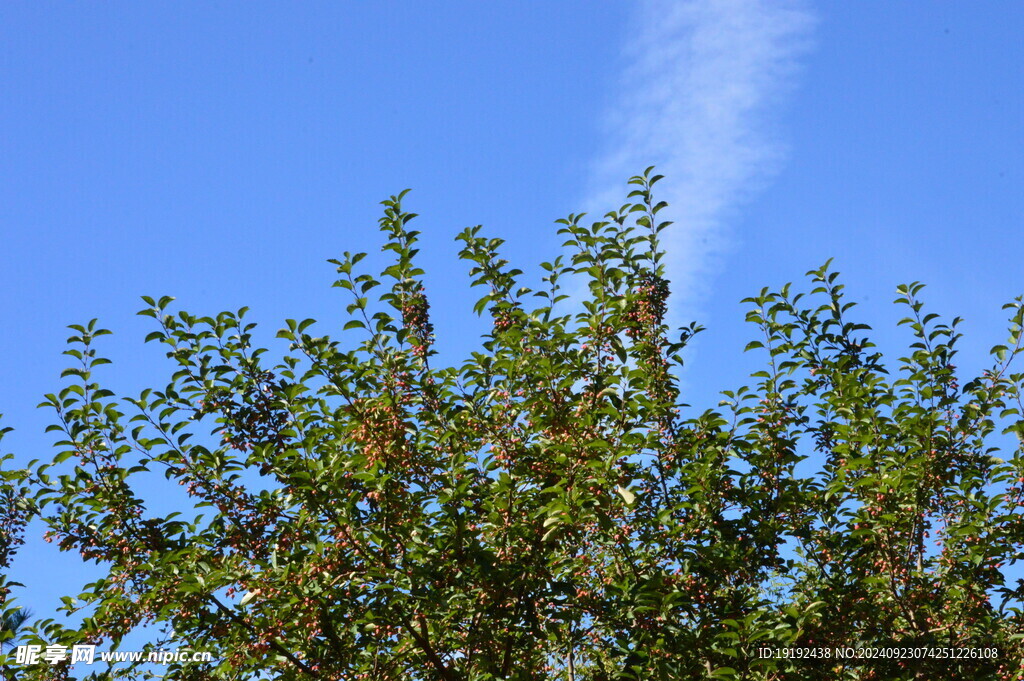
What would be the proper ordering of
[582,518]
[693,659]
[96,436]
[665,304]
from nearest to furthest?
[582,518] → [693,659] → [96,436] → [665,304]

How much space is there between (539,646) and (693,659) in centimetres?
148

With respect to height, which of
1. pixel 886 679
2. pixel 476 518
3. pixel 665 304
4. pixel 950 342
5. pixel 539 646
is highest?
pixel 665 304

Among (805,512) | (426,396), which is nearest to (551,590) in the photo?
(426,396)

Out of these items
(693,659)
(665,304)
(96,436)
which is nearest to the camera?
(693,659)

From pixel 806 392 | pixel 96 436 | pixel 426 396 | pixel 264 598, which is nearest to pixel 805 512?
pixel 806 392

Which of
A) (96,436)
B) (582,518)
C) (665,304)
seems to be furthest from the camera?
(665,304)

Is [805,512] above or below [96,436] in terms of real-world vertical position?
below

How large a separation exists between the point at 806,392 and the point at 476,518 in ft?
9.46

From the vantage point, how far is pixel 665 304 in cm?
736

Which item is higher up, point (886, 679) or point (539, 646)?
point (539, 646)

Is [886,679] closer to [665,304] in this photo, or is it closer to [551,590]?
[551,590]

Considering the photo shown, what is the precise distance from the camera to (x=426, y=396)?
688 cm

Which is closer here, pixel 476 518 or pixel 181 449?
pixel 476 518

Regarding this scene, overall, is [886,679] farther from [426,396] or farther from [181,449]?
[181,449]
